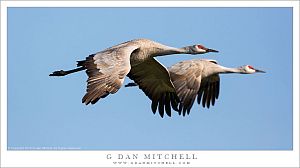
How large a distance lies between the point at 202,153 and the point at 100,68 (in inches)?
172

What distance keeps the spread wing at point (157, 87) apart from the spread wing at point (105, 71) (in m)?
1.83

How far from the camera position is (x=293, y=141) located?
19.7 metres

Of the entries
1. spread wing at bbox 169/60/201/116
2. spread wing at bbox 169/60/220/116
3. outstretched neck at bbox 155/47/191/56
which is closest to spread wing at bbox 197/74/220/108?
spread wing at bbox 169/60/220/116

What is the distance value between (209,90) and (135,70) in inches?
82.3

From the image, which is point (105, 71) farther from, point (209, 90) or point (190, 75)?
point (209, 90)

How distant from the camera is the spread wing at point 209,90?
1964 cm

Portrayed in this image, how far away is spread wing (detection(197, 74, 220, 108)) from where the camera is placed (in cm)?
1964

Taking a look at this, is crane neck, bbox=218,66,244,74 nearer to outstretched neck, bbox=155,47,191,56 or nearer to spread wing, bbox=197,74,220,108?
spread wing, bbox=197,74,220,108

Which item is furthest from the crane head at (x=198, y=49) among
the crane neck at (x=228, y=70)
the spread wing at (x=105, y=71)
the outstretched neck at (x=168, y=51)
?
the spread wing at (x=105, y=71)

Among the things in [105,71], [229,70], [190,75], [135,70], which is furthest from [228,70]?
[105,71]

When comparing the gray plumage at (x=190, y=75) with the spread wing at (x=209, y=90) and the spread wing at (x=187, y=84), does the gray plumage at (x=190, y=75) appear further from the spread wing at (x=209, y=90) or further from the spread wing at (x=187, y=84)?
the spread wing at (x=209, y=90)

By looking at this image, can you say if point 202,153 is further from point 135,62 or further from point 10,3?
point 10,3

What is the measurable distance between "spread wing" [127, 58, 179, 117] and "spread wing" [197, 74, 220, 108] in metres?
1.21

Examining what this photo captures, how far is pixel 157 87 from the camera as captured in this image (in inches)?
731
